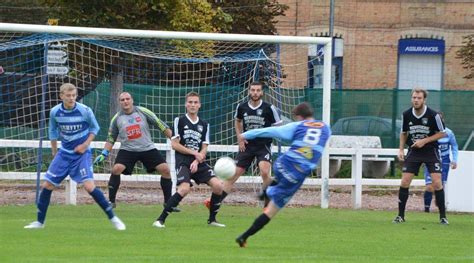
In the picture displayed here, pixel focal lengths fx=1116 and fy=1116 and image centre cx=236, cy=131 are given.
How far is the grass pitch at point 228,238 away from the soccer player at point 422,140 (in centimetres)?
71

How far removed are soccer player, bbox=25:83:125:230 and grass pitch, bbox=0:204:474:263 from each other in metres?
0.37

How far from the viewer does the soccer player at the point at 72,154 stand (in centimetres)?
1463

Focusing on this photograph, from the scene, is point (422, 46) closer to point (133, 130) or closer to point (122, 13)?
point (122, 13)

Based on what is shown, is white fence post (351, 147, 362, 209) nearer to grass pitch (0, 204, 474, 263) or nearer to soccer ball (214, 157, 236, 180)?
grass pitch (0, 204, 474, 263)

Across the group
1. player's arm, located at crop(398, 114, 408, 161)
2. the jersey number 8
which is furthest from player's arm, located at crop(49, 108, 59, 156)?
player's arm, located at crop(398, 114, 408, 161)

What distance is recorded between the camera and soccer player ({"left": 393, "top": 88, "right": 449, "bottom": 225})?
17.2 metres

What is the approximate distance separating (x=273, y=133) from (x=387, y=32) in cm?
3317

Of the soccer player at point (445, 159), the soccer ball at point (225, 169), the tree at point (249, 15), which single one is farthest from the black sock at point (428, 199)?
the tree at point (249, 15)

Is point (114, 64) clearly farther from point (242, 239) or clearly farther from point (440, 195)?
point (242, 239)

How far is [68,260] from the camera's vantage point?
11.4 metres

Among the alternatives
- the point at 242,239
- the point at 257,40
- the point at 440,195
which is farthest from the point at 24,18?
the point at 242,239

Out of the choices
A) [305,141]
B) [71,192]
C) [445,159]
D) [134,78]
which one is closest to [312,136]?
[305,141]

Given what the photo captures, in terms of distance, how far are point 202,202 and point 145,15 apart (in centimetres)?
531

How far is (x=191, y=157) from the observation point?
1584 cm
